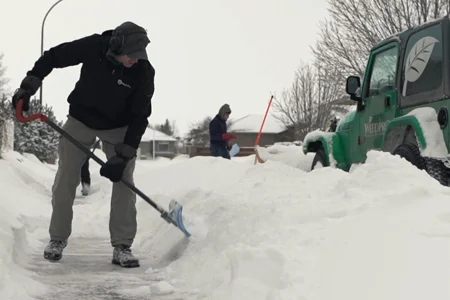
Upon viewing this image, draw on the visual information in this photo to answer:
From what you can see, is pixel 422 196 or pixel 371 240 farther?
pixel 422 196

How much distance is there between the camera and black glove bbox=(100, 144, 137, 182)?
14.9 ft

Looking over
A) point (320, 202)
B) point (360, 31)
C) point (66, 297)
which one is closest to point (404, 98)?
point (320, 202)

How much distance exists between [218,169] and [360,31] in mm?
10836

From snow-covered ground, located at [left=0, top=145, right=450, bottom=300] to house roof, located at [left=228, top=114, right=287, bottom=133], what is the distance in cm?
→ 5904

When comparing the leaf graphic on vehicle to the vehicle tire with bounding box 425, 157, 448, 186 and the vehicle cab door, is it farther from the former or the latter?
the vehicle tire with bounding box 425, 157, 448, 186

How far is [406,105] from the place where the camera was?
6.14 meters

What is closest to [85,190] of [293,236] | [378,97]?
[378,97]

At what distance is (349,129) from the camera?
7.63 meters

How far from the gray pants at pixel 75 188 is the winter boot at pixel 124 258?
6cm

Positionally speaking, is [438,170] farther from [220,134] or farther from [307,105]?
[307,105]

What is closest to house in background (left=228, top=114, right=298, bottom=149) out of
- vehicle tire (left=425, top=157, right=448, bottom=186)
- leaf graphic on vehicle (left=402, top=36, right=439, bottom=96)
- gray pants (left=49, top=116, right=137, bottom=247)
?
leaf graphic on vehicle (left=402, top=36, right=439, bottom=96)

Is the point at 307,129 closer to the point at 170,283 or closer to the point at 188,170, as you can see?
the point at 188,170

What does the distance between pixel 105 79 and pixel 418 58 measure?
10.8 feet

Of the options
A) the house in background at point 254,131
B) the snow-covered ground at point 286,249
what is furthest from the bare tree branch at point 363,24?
the house in background at point 254,131
